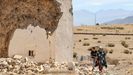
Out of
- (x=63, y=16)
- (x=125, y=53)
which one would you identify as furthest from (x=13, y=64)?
(x=125, y=53)

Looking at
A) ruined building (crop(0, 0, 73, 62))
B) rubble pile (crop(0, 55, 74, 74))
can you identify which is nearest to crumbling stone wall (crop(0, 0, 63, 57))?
ruined building (crop(0, 0, 73, 62))

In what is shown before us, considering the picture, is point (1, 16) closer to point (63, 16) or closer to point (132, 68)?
point (63, 16)

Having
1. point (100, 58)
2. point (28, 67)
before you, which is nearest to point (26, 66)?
point (28, 67)

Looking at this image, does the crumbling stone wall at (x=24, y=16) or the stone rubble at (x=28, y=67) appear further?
Result: the crumbling stone wall at (x=24, y=16)

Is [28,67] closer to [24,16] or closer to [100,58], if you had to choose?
[24,16]

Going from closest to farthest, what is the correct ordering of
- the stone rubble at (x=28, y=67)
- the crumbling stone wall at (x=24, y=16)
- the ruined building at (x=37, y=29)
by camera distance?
the stone rubble at (x=28, y=67)
the crumbling stone wall at (x=24, y=16)
the ruined building at (x=37, y=29)

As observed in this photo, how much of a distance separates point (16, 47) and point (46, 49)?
4.00ft

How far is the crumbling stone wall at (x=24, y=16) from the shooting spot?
1744cm

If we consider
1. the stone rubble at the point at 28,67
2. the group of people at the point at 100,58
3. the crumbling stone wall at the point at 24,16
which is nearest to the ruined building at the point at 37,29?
the crumbling stone wall at the point at 24,16

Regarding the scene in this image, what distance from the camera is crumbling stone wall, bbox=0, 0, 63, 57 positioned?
17438 millimetres

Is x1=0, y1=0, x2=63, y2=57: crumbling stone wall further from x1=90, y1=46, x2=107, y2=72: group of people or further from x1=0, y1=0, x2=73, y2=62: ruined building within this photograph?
x1=90, y1=46, x2=107, y2=72: group of people

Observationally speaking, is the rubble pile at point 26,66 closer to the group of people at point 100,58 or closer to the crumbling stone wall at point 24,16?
the crumbling stone wall at point 24,16

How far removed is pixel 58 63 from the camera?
18234 millimetres

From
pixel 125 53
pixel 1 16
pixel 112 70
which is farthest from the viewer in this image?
pixel 125 53
